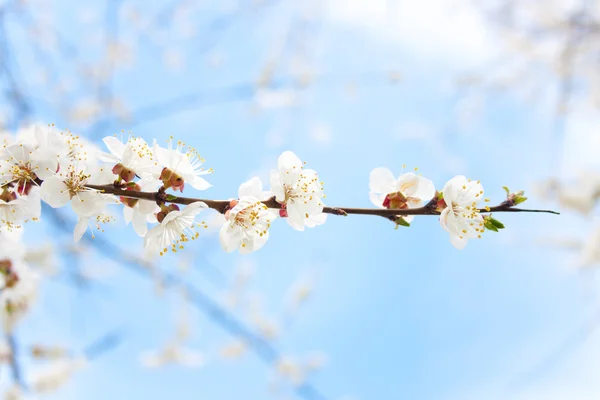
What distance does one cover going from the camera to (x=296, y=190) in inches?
51.7

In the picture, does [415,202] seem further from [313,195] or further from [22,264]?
[22,264]

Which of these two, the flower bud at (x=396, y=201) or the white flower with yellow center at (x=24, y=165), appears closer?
the white flower with yellow center at (x=24, y=165)

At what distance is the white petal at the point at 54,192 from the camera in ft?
4.02

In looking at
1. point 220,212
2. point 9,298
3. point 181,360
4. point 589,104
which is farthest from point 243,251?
point 589,104

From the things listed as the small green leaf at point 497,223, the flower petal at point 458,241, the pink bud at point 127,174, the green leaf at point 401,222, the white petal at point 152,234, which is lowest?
the white petal at point 152,234

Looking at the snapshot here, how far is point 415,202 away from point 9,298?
6.25 feet

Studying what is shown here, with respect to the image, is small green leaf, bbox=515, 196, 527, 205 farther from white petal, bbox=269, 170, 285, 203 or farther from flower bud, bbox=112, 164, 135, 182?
flower bud, bbox=112, 164, 135, 182

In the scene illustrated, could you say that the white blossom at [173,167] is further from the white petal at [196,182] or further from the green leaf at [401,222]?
the green leaf at [401,222]

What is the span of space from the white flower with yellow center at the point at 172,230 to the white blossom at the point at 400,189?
551 mm

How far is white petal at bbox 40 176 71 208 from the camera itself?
1.23 metres

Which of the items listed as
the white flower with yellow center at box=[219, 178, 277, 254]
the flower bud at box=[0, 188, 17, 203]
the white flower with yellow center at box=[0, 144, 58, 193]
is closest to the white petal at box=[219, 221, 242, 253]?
the white flower with yellow center at box=[219, 178, 277, 254]

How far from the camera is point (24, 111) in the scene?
353 cm

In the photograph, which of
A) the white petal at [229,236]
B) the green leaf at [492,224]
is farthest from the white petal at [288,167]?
the green leaf at [492,224]

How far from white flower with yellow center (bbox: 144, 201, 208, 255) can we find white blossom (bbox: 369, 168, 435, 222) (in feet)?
1.81
